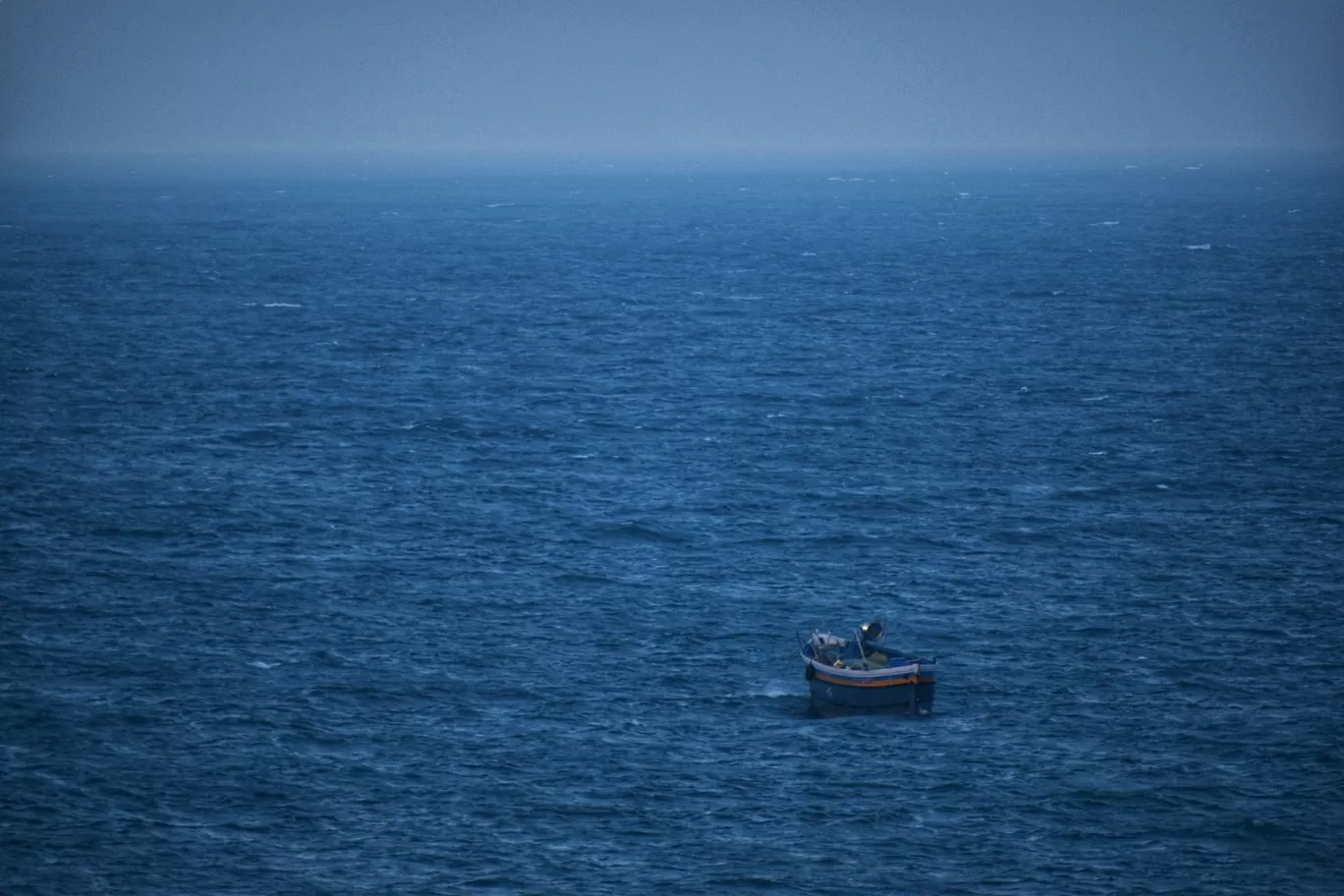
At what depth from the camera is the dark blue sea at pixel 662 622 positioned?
59.2 meters

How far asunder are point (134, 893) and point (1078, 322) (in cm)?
13466

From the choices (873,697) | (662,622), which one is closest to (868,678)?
(873,697)

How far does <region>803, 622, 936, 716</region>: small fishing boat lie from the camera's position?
227ft

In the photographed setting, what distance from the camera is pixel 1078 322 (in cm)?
17250

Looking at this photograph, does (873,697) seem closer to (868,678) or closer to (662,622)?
(868,678)

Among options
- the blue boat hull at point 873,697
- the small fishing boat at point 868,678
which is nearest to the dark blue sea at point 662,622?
the blue boat hull at point 873,697

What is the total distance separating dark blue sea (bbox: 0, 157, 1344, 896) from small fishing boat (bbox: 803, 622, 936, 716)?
997mm

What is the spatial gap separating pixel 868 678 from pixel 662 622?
577 inches

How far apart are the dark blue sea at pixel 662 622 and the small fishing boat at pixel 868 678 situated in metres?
1.00

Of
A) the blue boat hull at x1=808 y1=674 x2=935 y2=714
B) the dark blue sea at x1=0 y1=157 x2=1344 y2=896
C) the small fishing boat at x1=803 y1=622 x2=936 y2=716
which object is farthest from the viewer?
the blue boat hull at x1=808 y1=674 x2=935 y2=714

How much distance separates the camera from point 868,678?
229ft

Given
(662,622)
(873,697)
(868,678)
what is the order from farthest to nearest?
(662,622)
(873,697)
(868,678)

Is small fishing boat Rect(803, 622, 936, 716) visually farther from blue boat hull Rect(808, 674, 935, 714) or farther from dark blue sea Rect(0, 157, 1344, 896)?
dark blue sea Rect(0, 157, 1344, 896)

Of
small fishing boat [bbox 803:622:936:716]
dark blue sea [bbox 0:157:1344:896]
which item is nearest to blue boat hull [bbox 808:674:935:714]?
small fishing boat [bbox 803:622:936:716]
